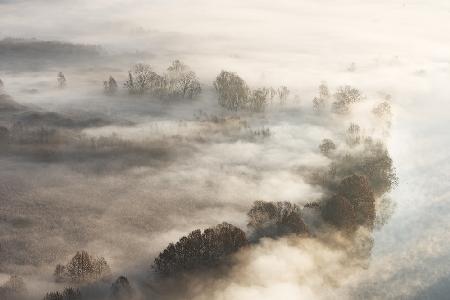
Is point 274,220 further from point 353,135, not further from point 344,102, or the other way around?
point 344,102

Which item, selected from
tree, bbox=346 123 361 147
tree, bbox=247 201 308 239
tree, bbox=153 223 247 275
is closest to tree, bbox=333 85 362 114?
tree, bbox=346 123 361 147

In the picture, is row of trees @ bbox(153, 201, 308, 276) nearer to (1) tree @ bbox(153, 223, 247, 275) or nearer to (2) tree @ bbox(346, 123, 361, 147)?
(1) tree @ bbox(153, 223, 247, 275)

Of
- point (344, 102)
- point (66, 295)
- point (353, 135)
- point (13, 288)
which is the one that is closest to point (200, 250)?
point (66, 295)

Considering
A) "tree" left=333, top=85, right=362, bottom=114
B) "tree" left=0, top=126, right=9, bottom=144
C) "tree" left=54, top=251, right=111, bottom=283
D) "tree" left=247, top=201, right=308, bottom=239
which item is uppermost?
"tree" left=333, top=85, right=362, bottom=114

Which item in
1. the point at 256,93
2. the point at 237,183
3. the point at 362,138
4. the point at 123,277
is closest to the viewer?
the point at 123,277

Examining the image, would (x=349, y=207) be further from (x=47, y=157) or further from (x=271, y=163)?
(x=47, y=157)

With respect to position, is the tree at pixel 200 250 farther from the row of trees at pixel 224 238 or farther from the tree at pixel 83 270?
the tree at pixel 83 270

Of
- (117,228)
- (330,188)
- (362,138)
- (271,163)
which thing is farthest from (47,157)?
(362,138)
